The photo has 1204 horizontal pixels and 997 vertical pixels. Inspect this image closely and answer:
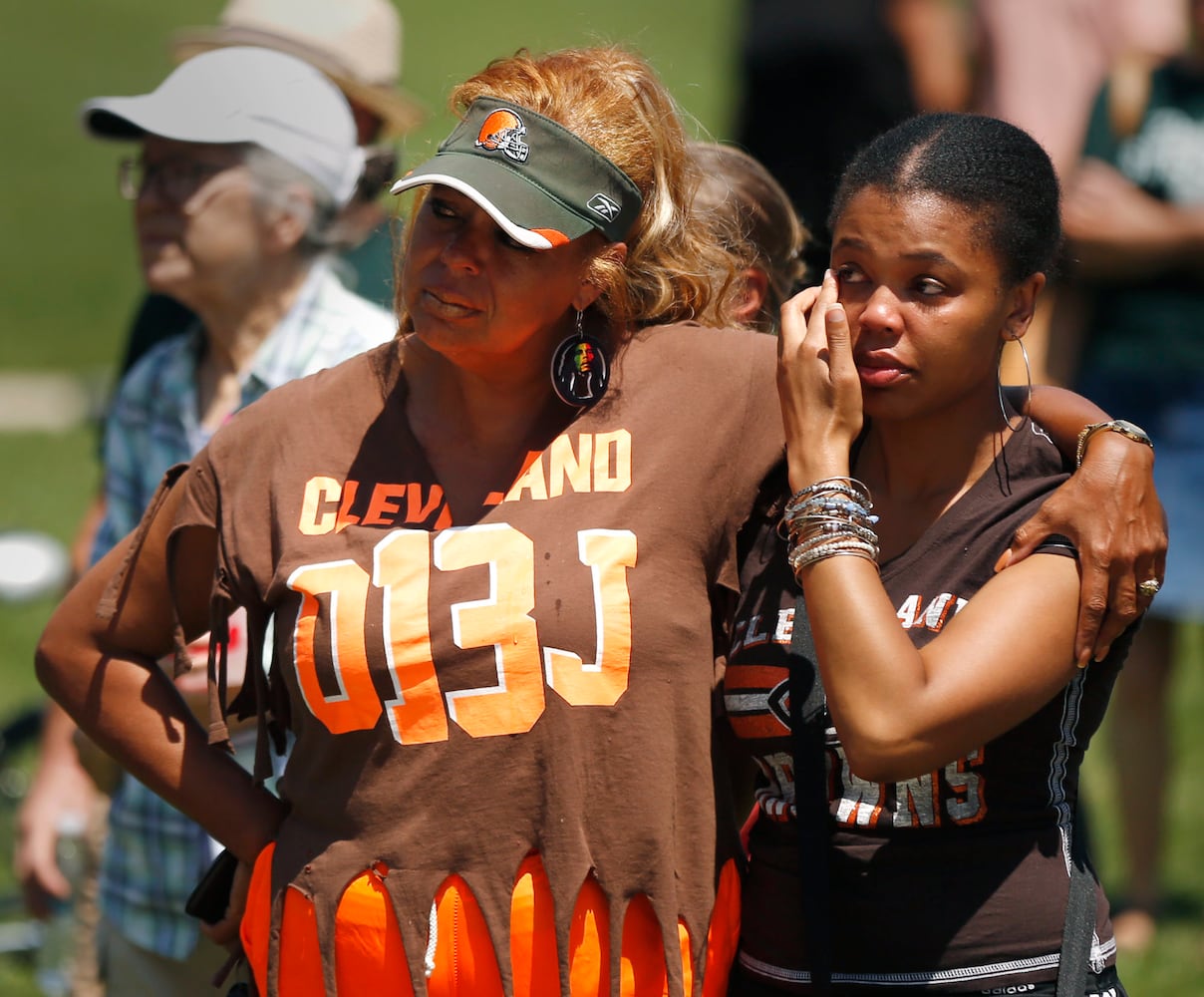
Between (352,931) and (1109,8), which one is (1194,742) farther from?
(352,931)

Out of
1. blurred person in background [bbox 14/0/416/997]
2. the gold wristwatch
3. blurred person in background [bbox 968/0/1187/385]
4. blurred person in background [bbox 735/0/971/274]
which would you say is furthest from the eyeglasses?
blurred person in background [bbox 735/0/971/274]

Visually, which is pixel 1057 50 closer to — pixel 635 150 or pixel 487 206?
pixel 635 150

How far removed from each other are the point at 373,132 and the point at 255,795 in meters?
2.22

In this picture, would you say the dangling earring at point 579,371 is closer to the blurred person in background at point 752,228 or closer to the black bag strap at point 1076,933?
A: the blurred person in background at point 752,228

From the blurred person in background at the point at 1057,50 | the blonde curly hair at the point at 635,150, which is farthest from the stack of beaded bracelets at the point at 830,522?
the blurred person in background at the point at 1057,50

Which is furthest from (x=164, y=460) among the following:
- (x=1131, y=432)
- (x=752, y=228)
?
(x=1131, y=432)

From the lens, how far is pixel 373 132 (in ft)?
14.7

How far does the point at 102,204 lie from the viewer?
20.8m

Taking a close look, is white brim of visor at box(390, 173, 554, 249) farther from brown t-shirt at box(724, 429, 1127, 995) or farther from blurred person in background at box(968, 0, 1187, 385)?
blurred person in background at box(968, 0, 1187, 385)

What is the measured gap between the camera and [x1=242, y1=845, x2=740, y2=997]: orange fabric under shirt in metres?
2.46

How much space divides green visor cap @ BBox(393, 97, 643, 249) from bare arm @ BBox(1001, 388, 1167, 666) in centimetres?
76

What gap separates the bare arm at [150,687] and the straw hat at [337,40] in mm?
1813

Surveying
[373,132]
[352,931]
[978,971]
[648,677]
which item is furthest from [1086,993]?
[373,132]

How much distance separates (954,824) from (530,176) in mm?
1087
